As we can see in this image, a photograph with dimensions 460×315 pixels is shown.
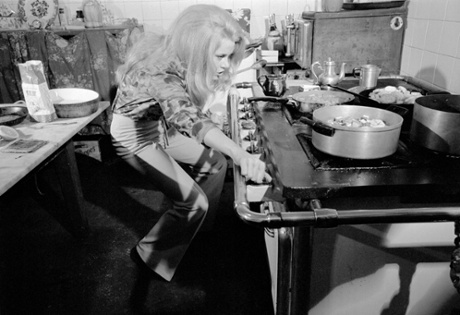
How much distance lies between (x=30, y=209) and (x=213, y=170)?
5.14ft

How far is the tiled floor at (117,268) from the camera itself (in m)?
1.87

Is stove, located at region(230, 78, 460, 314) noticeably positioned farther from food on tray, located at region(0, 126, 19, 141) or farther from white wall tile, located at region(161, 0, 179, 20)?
white wall tile, located at region(161, 0, 179, 20)

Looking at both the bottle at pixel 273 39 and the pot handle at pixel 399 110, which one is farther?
the bottle at pixel 273 39

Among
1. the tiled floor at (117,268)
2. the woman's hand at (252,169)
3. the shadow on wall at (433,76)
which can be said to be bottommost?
the tiled floor at (117,268)

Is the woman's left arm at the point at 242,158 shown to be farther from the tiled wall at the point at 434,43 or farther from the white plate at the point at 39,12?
the white plate at the point at 39,12

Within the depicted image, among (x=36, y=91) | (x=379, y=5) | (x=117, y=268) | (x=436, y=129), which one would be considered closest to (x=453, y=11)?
(x=379, y=5)

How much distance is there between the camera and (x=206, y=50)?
1517 millimetres

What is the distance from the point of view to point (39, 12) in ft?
12.2

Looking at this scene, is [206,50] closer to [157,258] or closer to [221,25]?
[221,25]

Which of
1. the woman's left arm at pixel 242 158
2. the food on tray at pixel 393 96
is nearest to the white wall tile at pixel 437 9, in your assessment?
the food on tray at pixel 393 96

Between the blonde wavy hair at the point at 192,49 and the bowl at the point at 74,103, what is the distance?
0.56 meters

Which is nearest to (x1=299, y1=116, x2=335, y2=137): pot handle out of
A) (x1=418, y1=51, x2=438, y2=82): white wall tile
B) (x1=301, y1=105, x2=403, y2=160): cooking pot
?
(x1=301, y1=105, x2=403, y2=160): cooking pot

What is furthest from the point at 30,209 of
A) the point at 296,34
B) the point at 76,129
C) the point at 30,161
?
the point at 296,34

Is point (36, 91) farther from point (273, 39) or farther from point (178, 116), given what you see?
point (273, 39)
